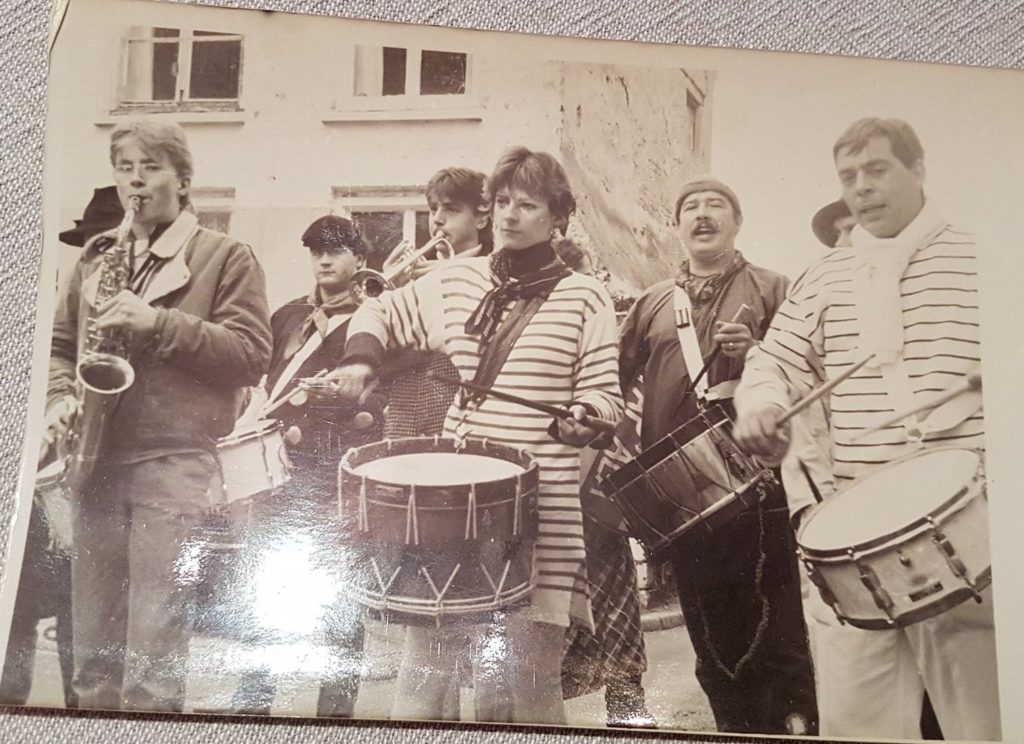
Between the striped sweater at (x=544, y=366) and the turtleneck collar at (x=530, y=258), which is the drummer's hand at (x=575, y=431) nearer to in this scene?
the striped sweater at (x=544, y=366)

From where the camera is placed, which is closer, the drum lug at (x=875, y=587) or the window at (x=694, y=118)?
the drum lug at (x=875, y=587)

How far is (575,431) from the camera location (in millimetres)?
834

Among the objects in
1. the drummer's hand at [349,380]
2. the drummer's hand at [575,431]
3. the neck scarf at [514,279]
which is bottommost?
the drummer's hand at [575,431]

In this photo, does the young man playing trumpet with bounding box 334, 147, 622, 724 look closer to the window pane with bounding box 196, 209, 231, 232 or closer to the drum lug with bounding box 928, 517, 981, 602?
the window pane with bounding box 196, 209, 231, 232

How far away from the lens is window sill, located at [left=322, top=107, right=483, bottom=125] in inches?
35.0

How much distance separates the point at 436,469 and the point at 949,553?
1.77 feet

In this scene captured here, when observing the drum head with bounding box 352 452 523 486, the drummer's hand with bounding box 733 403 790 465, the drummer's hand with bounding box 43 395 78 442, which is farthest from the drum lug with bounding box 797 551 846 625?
the drummer's hand with bounding box 43 395 78 442

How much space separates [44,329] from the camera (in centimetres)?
83

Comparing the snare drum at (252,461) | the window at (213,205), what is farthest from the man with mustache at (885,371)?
the window at (213,205)

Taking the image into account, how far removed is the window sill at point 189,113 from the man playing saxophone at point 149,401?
0.02 meters

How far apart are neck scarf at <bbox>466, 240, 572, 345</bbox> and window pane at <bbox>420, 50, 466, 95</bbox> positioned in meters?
0.20

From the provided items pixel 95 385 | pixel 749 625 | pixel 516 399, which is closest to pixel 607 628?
pixel 749 625

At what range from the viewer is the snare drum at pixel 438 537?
792 mm

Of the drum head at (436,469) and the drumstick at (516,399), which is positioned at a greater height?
the drumstick at (516,399)
